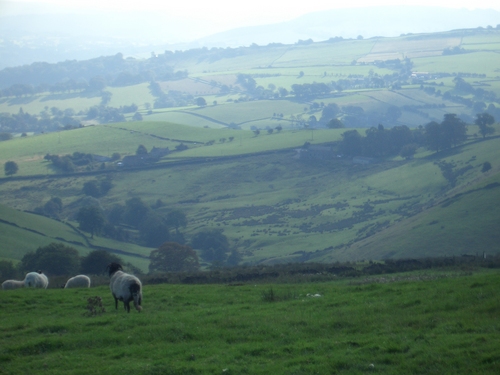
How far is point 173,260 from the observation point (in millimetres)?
54000

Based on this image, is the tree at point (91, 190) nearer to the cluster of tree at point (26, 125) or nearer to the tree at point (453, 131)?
the tree at point (453, 131)

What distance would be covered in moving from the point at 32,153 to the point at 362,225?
7119cm

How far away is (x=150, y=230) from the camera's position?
79.4 m

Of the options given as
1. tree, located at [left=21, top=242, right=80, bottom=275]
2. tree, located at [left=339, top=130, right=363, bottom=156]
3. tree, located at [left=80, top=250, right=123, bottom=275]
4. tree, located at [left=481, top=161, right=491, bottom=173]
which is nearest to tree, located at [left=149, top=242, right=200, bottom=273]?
tree, located at [left=21, top=242, right=80, bottom=275]

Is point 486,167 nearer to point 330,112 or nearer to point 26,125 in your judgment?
point 330,112

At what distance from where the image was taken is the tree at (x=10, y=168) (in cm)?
10231

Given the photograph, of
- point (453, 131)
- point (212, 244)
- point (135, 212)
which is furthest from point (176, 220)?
point (453, 131)

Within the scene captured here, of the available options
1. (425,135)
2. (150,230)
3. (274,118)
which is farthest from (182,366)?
(274,118)

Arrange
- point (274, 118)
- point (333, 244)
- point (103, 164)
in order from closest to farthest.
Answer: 1. point (333, 244)
2. point (103, 164)
3. point (274, 118)

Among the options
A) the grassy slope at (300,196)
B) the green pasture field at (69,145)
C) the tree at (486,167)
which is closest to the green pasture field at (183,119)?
the green pasture field at (69,145)

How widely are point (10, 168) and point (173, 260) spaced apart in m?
60.1

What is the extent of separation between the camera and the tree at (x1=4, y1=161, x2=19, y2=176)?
102 metres

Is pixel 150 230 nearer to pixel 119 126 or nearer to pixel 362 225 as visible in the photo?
pixel 362 225

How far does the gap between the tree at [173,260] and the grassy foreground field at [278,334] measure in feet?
119
